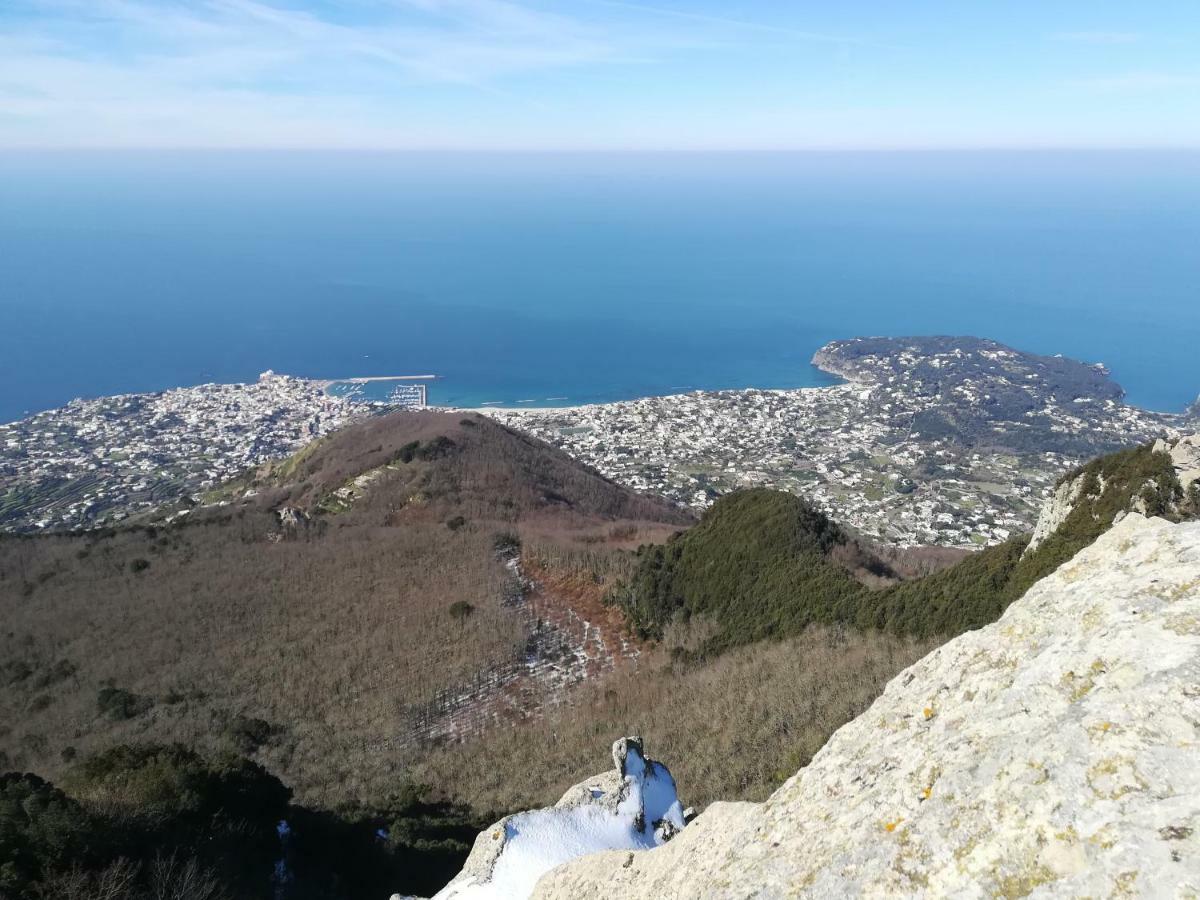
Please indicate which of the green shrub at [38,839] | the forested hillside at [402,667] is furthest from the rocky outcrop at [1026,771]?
the green shrub at [38,839]

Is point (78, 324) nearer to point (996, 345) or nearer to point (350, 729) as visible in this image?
point (350, 729)

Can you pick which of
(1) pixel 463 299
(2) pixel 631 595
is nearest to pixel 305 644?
(2) pixel 631 595

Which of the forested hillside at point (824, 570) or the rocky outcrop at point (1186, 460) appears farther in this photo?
the forested hillside at point (824, 570)

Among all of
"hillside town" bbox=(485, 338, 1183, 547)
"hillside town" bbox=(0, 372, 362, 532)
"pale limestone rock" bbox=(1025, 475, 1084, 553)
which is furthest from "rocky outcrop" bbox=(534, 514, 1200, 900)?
"hillside town" bbox=(0, 372, 362, 532)

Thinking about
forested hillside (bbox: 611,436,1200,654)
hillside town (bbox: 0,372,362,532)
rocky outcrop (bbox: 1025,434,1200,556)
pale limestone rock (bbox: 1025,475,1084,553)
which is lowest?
hillside town (bbox: 0,372,362,532)

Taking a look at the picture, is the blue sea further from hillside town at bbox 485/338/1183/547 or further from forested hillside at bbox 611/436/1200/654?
forested hillside at bbox 611/436/1200/654

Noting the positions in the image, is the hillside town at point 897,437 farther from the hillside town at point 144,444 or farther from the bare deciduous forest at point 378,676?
the bare deciduous forest at point 378,676

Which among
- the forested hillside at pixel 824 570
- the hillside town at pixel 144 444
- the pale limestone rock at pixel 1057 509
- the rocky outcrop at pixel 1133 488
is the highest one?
the rocky outcrop at pixel 1133 488
